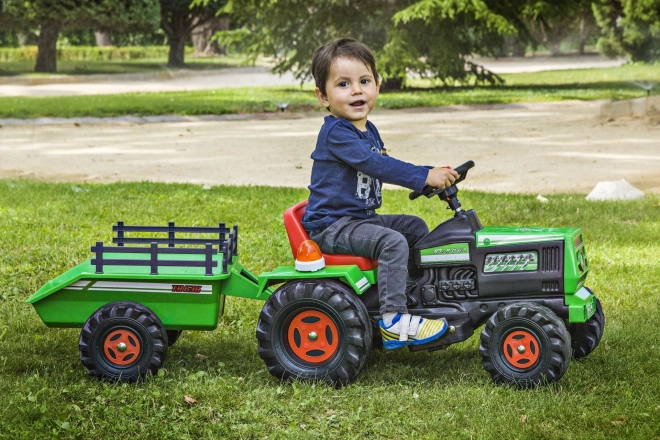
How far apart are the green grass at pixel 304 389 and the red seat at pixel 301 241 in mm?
498

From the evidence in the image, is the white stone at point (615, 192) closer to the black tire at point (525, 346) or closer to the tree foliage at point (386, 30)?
the black tire at point (525, 346)

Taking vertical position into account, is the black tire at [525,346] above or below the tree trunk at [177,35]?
below

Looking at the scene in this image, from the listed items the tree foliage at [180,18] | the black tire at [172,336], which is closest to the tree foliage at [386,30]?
the tree foliage at [180,18]

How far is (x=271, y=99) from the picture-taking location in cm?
2022

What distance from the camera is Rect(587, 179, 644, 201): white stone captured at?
8.04 m

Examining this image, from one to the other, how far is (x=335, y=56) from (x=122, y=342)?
60.6 inches

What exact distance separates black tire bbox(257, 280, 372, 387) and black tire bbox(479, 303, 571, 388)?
0.51 meters

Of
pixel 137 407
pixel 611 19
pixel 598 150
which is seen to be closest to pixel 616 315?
pixel 137 407

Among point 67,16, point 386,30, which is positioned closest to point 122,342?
point 386,30

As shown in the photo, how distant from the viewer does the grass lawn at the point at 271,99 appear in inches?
691

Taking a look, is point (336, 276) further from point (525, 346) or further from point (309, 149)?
point (309, 149)

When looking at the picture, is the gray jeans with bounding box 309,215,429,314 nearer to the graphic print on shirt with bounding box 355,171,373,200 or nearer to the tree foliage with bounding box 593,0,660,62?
the graphic print on shirt with bounding box 355,171,373,200

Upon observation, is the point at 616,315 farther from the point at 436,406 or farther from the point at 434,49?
the point at 434,49

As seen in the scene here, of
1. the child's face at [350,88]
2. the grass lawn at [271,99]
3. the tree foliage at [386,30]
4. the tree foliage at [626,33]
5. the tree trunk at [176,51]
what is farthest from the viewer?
the tree trunk at [176,51]
